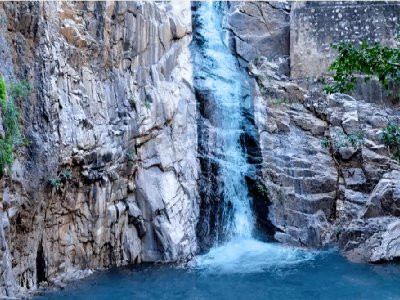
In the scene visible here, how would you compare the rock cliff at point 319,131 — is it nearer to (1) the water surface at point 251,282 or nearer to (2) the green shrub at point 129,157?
(1) the water surface at point 251,282

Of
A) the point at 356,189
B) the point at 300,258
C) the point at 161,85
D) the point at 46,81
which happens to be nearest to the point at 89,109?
the point at 46,81

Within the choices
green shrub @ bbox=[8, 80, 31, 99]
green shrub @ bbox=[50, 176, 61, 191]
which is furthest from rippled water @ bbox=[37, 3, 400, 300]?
green shrub @ bbox=[8, 80, 31, 99]

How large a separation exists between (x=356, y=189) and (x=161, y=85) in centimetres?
721

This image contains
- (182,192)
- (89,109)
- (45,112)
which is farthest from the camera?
(182,192)

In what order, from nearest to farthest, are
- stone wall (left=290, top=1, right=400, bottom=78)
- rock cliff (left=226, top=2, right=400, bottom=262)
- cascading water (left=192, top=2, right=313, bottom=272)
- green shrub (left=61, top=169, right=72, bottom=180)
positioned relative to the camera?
green shrub (left=61, top=169, right=72, bottom=180)
cascading water (left=192, top=2, right=313, bottom=272)
rock cliff (left=226, top=2, right=400, bottom=262)
stone wall (left=290, top=1, right=400, bottom=78)

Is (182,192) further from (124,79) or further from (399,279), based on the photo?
(399,279)

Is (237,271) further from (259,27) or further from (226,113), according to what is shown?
(259,27)

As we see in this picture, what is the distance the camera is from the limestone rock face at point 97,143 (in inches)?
453

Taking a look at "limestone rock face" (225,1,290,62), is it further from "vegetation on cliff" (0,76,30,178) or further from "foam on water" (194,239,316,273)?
"vegetation on cliff" (0,76,30,178)

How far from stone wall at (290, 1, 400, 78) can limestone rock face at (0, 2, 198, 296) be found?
5.24m

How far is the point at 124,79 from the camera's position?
14797 millimetres

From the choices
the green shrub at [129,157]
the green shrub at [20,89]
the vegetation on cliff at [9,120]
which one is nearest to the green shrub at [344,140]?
the green shrub at [129,157]

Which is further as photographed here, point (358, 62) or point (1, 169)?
point (1, 169)

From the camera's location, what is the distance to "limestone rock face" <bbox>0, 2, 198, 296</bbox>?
1151 centimetres
